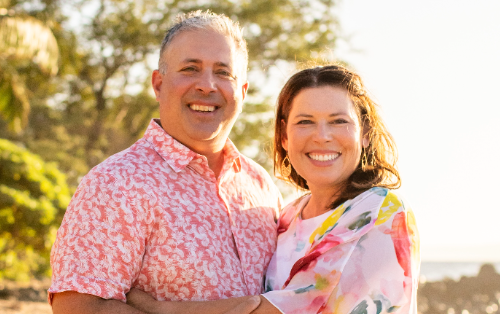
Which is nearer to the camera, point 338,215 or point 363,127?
point 338,215

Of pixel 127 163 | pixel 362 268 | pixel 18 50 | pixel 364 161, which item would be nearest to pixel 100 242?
pixel 127 163

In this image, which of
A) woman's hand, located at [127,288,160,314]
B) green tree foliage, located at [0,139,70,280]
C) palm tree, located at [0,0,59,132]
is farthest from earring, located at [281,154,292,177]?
palm tree, located at [0,0,59,132]

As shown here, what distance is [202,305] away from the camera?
2535 mm

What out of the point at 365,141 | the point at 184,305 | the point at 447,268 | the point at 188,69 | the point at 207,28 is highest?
the point at 207,28

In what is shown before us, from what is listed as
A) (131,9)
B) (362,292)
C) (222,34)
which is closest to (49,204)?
(222,34)

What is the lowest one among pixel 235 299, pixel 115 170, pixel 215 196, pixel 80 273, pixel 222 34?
pixel 235 299

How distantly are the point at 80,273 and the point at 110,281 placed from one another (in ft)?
0.42

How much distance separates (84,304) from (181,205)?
0.67 metres

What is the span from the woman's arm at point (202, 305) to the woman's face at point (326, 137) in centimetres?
78

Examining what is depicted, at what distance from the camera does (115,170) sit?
2645mm

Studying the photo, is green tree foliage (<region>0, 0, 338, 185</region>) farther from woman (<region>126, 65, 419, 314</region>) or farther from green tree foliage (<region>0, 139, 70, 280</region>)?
woman (<region>126, 65, 419, 314</region>)

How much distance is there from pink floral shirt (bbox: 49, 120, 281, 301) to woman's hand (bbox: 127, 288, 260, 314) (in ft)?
0.26

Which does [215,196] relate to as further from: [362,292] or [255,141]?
[255,141]

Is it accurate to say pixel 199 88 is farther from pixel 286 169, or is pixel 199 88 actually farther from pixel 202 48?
pixel 286 169
